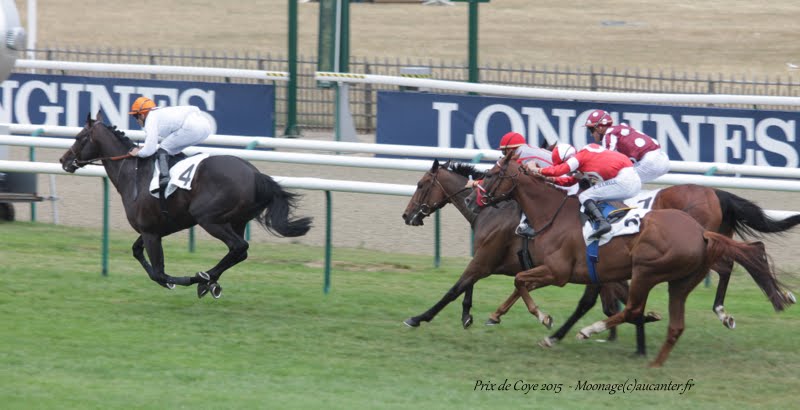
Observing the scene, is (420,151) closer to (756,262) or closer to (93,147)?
(93,147)

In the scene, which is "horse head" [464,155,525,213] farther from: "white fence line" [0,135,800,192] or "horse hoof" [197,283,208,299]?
"horse hoof" [197,283,208,299]

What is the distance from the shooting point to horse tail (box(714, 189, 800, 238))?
25.2 ft

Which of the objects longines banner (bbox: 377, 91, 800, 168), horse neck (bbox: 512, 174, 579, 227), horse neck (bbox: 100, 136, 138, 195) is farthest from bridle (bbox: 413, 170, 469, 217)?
longines banner (bbox: 377, 91, 800, 168)

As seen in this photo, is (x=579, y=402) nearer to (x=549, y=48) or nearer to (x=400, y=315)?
(x=400, y=315)

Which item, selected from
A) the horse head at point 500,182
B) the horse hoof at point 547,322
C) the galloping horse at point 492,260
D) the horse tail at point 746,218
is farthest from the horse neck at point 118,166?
the horse tail at point 746,218

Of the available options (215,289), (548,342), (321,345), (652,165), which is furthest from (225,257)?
(652,165)

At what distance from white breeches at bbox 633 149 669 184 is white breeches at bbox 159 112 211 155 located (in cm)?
308

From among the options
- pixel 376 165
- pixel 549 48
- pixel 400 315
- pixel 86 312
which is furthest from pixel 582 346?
pixel 549 48

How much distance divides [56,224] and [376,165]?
12.6 feet

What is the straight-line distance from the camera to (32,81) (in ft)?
49.2

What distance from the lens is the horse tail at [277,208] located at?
8367 millimetres

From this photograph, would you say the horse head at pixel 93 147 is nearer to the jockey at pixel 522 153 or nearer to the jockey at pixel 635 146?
the jockey at pixel 522 153

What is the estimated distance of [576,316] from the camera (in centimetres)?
754

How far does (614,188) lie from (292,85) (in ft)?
31.3
